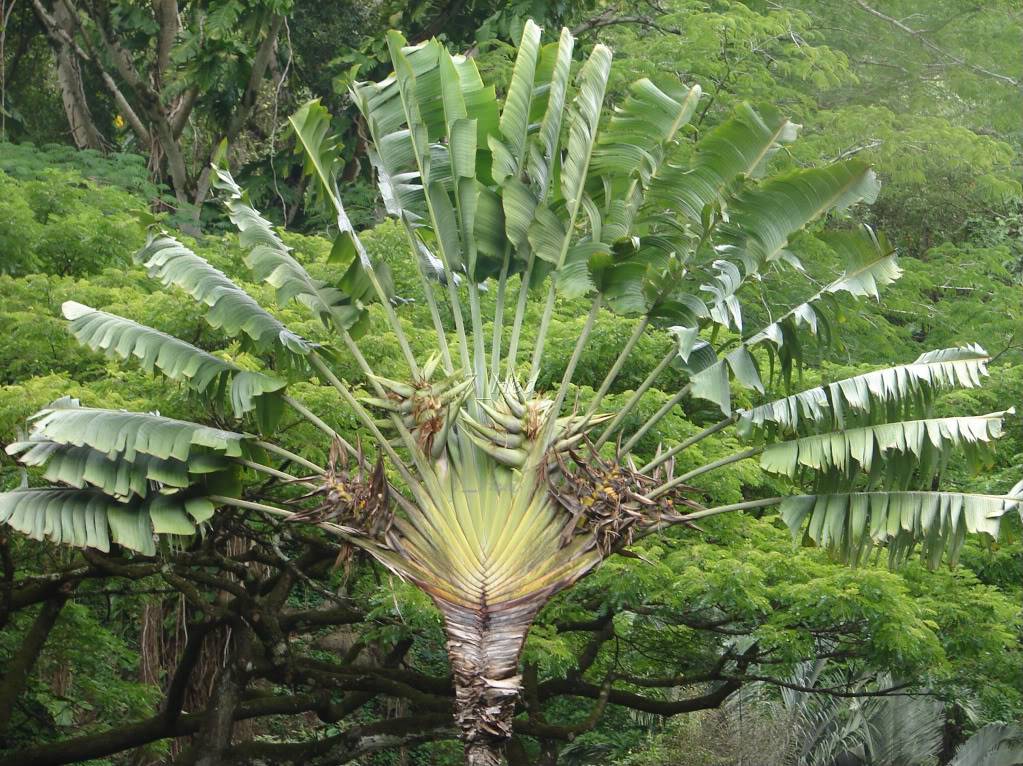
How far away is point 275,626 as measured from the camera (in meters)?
12.5

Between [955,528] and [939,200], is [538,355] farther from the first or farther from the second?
[939,200]

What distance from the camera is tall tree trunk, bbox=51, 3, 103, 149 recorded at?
2140cm

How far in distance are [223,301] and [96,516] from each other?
181 cm

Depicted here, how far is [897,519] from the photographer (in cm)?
913

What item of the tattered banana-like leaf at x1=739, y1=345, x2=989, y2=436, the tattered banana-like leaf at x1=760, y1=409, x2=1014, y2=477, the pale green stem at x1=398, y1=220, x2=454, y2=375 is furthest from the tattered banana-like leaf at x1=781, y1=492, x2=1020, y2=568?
the pale green stem at x1=398, y1=220, x2=454, y2=375

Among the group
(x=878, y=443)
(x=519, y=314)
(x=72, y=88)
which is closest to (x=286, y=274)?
(x=519, y=314)

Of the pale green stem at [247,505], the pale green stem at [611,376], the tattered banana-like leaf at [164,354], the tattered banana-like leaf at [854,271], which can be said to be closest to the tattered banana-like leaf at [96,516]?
the pale green stem at [247,505]

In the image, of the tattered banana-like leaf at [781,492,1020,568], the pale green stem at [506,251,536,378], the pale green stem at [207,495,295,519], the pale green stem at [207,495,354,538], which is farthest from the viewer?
the pale green stem at [506,251,536,378]

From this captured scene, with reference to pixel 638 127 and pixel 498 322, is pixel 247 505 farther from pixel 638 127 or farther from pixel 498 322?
pixel 638 127

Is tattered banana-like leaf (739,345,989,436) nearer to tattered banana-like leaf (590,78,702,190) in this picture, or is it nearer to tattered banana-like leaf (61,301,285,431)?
tattered banana-like leaf (590,78,702,190)

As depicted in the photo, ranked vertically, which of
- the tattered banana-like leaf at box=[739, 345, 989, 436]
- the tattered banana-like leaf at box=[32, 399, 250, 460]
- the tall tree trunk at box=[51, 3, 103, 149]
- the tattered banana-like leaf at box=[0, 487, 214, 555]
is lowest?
the tattered banana-like leaf at box=[0, 487, 214, 555]

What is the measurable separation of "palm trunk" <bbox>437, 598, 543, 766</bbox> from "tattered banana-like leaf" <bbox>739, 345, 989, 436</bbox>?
6.90 feet

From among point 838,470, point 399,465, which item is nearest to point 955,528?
point 838,470

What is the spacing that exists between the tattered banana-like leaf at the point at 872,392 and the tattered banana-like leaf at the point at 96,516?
4.11 metres
